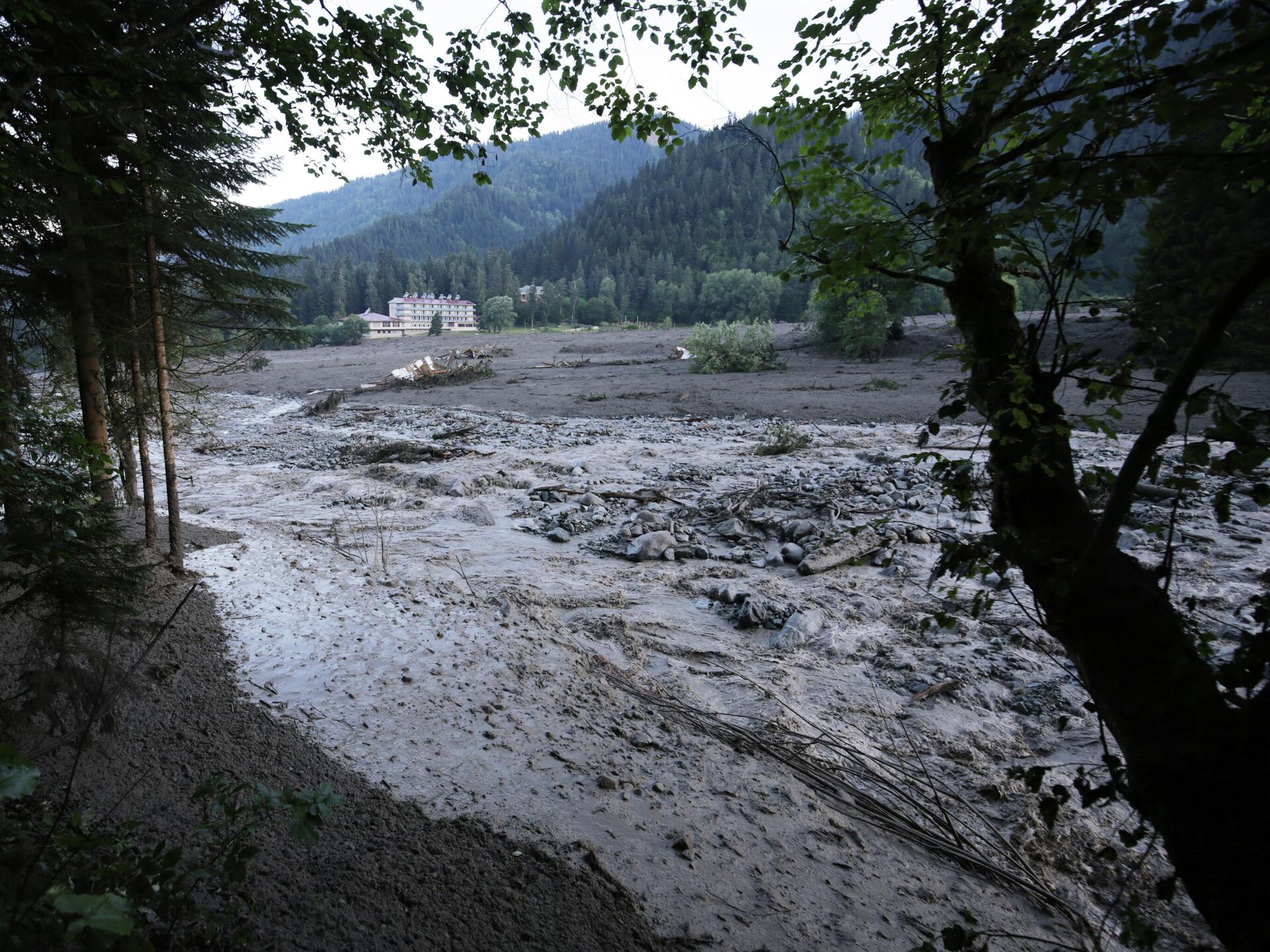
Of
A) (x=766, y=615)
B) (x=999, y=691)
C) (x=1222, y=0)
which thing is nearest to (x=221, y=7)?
(x=1222, y=0)

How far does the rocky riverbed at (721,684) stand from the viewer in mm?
2939

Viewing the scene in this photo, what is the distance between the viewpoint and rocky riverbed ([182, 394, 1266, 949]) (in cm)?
294

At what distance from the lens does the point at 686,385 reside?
83.4 ft

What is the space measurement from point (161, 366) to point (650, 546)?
218 inches

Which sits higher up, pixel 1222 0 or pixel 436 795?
pixel 1222 0

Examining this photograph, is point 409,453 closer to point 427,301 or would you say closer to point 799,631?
point 799,631

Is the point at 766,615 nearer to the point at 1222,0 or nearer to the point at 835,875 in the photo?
the point at 835,875

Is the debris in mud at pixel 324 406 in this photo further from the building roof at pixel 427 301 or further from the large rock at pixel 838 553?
the building roof at pixel 427 301

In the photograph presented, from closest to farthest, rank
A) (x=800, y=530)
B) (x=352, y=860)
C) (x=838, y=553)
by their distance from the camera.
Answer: (x=352, y=860), (x=838, y=553), (x=800, y=530)

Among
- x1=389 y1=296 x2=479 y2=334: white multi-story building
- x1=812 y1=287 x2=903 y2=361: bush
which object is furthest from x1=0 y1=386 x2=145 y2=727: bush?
x1=389 y1=296 x2=479 y2=334: white multi-story building

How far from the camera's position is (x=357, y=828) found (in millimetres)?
3064

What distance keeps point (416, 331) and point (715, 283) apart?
142 ft

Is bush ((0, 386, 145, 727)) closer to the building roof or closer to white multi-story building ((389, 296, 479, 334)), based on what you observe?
white multi-story building ((389, 296, 479, 334))


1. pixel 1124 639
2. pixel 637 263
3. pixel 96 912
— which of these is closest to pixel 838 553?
pixel 1124 639
